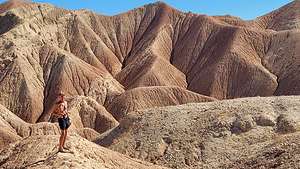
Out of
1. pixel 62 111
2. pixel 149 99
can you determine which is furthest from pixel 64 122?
pixel 149 99

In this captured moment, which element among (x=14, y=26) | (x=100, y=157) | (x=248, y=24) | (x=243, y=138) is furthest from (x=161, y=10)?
(x=100, y=157)

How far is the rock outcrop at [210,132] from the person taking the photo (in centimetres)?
3422

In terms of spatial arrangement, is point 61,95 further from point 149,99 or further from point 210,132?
point 149,99

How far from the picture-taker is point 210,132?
36625 millimetres

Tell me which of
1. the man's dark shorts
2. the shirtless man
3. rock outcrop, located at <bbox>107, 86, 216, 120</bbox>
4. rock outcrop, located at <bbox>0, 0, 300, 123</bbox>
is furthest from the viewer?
rock outcrop, located at <bbox>0, 0, 300, 123</bbox>

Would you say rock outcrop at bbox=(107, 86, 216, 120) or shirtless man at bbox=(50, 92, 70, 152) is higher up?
shirtless man at bbox=(50, 92, 70, 152)

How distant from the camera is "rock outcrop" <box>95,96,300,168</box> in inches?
1347

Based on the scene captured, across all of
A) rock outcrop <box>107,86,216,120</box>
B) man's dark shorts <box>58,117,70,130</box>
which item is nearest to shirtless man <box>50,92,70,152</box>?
man's dark shorts <box>58,117,70,130</box>

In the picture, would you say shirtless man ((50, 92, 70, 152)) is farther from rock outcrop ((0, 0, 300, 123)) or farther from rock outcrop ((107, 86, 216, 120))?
rock outcrop ((0, 0, 300, 123))

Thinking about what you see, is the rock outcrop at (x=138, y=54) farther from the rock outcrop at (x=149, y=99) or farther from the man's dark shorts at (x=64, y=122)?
the man's dark shorts at (x=64, y=122)

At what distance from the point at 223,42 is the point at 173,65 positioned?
9.81 metres

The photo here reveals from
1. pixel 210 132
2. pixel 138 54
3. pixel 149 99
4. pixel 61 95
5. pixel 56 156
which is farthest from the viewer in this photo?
pixel 138 54

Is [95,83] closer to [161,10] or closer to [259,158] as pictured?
[161,10]

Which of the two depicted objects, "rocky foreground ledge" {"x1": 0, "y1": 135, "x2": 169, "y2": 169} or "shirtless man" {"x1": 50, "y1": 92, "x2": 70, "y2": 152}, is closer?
"shirtless man" {"x1": 50, "y1": 92, "x2": 70, "y2": 152}
